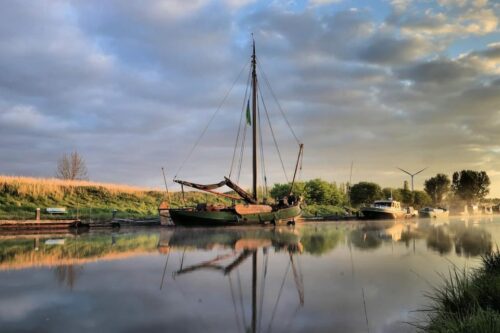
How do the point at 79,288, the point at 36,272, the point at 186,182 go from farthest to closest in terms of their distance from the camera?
the point at 186,182
the point at 36,272
the point at 79,288

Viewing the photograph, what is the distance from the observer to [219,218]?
45.9 m

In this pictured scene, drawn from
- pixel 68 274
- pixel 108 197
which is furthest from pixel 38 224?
pixel 68 274

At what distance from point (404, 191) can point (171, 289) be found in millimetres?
128236

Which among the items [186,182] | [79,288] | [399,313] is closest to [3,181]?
[186,182]


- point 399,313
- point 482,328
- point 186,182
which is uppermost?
point 186,182

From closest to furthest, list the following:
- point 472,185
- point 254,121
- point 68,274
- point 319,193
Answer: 1. point 68,274
2. point 254,121
3. point 319,193
4. point 472,185

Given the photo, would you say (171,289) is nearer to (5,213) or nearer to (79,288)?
(79,288)

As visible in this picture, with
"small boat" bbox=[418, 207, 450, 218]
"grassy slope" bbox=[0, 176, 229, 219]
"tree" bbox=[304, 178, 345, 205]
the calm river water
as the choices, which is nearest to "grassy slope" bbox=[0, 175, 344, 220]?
"grassy slope" bbox=[0, 176, 229, 219]

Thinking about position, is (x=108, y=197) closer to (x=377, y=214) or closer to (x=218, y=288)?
(x=377, y=214)

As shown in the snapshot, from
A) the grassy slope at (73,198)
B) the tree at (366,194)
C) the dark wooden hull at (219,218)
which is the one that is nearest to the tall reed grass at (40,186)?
the grassy slope at (73,198)

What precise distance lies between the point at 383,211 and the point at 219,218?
34.1 metres

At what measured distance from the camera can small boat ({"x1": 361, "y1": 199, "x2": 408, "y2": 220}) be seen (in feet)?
229

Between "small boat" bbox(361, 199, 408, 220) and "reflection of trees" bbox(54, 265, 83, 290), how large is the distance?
186 feet

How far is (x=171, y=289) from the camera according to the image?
13.8 metres
